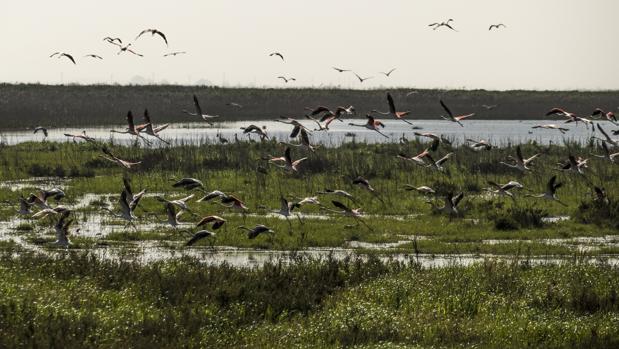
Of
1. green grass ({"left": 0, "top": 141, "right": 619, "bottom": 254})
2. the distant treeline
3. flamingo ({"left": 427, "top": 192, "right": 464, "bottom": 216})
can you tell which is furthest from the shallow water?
flamingo ({"left": 427, "top": 192, "right": 464, "bottom": 216})

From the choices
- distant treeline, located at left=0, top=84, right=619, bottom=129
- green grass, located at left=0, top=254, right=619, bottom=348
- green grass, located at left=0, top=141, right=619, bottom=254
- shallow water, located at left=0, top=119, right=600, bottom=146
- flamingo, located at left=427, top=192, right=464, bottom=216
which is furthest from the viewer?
distant treeline, located at left=0, top=84, right=619, bottom=129

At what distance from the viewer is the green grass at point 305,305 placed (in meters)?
15.5

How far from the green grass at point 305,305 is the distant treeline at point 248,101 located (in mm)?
70881

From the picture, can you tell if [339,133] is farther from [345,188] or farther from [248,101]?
[345,188]

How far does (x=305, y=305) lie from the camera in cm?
1839

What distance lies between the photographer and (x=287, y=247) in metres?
26.6

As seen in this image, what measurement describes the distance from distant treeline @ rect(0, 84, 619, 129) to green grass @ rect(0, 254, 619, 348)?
2791 inches

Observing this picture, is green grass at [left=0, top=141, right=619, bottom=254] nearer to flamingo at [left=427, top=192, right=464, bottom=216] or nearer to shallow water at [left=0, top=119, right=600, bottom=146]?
flamingo at [left=427, top=192, right=464, bottom=216]

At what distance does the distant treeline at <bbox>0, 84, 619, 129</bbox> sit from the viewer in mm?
100938

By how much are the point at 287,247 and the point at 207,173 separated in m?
15.0

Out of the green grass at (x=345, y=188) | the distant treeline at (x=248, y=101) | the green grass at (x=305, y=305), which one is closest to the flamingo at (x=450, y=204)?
the green grass at (x=345, y=188)

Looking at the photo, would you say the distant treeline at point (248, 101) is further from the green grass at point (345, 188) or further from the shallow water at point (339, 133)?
the green grass at point (345, 188)

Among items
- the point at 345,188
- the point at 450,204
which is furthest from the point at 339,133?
the point at 450,204

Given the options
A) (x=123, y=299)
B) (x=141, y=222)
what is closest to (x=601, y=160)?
(x=141, y=222)
